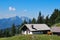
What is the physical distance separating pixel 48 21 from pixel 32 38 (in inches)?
3164

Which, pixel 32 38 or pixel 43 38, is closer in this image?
pixel 32 38

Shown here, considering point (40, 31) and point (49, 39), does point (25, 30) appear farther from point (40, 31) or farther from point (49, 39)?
point (49, 39)

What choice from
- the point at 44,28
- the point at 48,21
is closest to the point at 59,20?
the point at 48,21

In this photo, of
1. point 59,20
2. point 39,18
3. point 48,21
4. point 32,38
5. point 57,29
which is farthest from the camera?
point 39,18

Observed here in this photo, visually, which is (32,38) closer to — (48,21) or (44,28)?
(44,28)

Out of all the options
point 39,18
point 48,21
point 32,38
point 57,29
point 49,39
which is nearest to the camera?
point 32,38

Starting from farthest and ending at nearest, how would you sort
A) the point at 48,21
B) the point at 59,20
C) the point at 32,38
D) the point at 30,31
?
the point at 48,21 → the point at 59,20 → the point at 30,31 → the point at 32,38

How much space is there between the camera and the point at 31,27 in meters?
68.1

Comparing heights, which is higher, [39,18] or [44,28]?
[39,18]

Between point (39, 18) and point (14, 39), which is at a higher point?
point (39, 18)

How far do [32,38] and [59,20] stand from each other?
6896cm

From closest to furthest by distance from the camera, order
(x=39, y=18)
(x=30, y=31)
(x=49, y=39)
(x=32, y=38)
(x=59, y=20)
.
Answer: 1. (x=32, y=38)
2. (x=49, y=39)
3. (x=30, y=31)
4. (x=59, y=20)
5. (x=39, y=18)

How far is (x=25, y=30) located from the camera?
69.8 m

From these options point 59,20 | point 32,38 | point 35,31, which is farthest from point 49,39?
point 59,20
